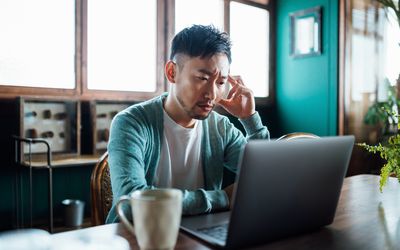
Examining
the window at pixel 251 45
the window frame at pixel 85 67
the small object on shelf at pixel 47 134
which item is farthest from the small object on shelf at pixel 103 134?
the window at pixel 251 45

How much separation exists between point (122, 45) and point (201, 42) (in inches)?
91.5

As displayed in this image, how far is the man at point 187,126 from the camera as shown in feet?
4.08

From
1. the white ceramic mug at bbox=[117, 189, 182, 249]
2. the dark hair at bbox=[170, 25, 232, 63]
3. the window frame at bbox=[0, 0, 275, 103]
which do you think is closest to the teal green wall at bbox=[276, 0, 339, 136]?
the window frame at bbox=[0, 0, 275, 103]

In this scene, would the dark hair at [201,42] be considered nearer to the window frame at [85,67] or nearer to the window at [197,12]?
the window frame at [85,67]

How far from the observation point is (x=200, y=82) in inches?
50.6

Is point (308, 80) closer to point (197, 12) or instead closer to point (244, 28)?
point (244, 28)

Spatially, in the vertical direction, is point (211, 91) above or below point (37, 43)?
below

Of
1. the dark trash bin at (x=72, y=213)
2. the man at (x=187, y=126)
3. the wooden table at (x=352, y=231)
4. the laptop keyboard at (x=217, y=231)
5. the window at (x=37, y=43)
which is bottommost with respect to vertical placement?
the dark trash bin at (x=72, y=213)

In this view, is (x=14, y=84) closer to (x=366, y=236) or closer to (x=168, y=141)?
(x=168, y=141)

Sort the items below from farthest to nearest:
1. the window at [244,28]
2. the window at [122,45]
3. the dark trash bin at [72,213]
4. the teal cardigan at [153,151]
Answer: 1. the window at [244,28]
2. the window at [122,45]
3. the dark trash bin at [72,213]
4. the teal cardigan at [153,151]

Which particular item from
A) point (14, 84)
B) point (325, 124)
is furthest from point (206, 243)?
point (325, 124)

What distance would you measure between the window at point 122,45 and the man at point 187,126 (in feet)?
6.87

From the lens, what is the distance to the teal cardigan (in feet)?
3.25

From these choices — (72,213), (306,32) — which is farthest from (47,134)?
(306,32)
